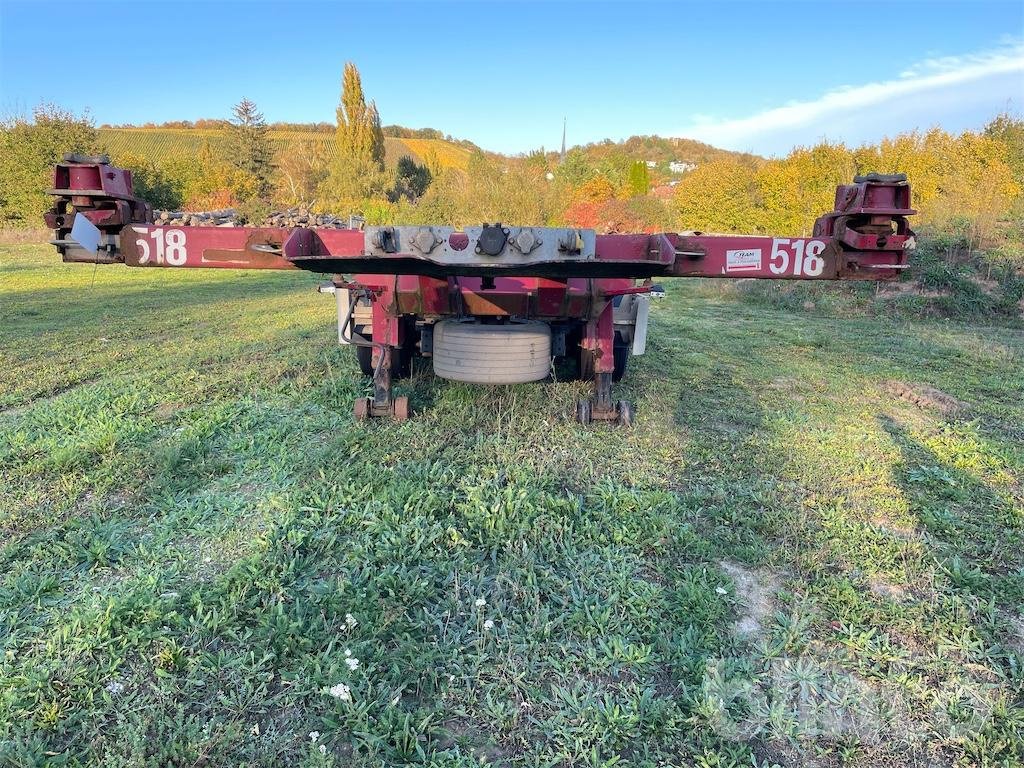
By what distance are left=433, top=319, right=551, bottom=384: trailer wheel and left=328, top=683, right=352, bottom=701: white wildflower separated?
6.67 feet

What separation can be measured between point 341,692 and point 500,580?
0.73 m

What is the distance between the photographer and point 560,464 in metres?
3.33

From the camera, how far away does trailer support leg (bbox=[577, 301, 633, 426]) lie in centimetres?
388

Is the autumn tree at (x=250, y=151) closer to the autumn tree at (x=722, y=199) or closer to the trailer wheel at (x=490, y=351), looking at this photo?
the autumn tree at (x=722, y=199)

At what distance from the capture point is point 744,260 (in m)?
3.26

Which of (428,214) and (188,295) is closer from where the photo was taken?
(188,295)

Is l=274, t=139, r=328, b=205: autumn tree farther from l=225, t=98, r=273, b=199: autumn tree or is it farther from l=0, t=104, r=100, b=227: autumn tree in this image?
l=0, t=104, r=100, b=227: autumn tree

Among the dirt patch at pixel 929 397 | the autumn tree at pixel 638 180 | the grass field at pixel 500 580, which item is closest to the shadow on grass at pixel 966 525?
the grass field at pixel 500 580

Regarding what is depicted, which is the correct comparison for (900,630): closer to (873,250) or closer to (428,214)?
(873,250)

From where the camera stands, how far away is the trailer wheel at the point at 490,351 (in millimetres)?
3545

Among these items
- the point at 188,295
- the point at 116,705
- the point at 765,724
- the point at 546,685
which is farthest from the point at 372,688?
the point at 188,295

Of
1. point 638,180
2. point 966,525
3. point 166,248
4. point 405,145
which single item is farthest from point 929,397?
point 405,145

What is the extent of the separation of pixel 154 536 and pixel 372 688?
4.42 ft

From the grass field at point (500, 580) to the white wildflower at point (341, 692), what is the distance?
0.6 inches
